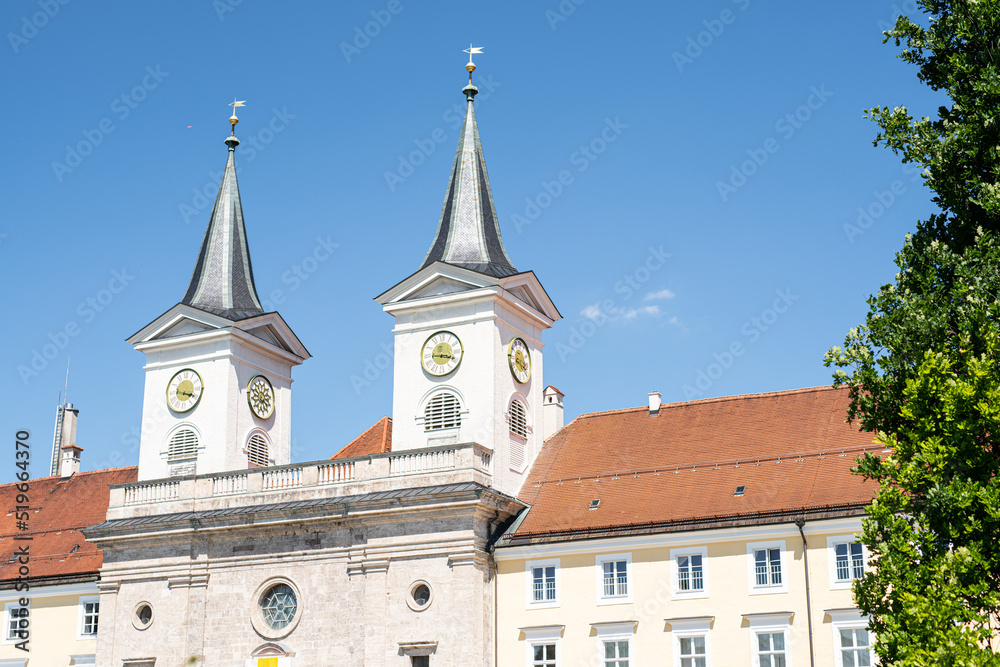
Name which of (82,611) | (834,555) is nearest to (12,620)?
(82,611)

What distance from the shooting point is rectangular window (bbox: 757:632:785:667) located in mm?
35250

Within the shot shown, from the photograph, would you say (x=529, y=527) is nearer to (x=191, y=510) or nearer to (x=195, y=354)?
(x=191, y=510)

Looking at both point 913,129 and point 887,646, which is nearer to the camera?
point 887,646

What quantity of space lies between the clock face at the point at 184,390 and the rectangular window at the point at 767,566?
21883 millimetres

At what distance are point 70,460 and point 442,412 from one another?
21587mm

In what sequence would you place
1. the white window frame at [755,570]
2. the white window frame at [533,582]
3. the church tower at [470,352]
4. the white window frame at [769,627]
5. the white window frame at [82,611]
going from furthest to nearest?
the white window frame at [82,611] → the church tower at [470,352] → the white window frame at [533,582] → the white window frame at [755,570] → the white window frame at [769,627]

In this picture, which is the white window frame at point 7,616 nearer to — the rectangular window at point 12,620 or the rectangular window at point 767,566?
the rectangular window at point 12,620

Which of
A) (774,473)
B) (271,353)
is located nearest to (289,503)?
(271,353)

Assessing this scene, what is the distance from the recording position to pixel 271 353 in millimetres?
47906

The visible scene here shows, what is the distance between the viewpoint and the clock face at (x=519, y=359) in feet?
144

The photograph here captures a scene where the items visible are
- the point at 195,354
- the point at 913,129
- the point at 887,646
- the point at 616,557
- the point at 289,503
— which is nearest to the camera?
the point at 887,646

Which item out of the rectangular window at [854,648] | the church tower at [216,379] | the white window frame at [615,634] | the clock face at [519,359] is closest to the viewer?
the rectangular window at [854,648]

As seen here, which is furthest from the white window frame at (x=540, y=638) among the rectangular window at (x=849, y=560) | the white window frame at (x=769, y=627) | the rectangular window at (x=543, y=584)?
the rectangular window at (x=849, y=560)

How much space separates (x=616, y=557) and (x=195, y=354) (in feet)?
61.0
